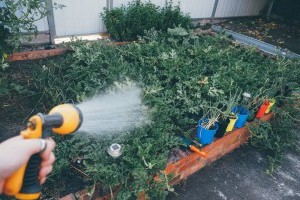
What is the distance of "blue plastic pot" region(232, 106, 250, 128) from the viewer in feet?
13.7

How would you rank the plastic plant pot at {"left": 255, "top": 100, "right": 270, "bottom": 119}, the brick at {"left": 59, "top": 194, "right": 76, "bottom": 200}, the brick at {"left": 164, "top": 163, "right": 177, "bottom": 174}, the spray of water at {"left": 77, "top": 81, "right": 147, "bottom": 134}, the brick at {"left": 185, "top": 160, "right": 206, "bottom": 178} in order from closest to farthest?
the brick at {"left": 59, "top": 194, "right": 76, "bottom": 200} → the spray of water at {"left": 77, "top": 81, "right": 147, "bottom": 134} → the brick at {"left": 164, "top": 163, "right": 177, "bottom": 174} → the brick at {"left": 185, "top": 160, "right": 206, "bottom": 178} → the plastic plant pot at {"left": 255, "top": 100, "right": 270, "bottom": 119}

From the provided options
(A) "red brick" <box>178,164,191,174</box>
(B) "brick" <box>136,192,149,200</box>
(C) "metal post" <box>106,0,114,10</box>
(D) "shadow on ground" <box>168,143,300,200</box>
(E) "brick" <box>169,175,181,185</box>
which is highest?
(C) "metal post" <box>106,0,114,10</box>

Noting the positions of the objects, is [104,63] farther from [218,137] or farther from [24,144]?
[24,144]

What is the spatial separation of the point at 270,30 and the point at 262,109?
8.03 m

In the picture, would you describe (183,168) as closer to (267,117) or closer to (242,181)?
(242,181)

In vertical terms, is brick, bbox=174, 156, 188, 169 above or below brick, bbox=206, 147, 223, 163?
above

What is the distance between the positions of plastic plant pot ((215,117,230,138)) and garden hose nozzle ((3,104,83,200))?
2533mm

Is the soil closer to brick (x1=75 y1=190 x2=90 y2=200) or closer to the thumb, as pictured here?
brick (x1=75 y1=190 x2=90 y2=200)

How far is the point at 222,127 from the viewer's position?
12.6 ft

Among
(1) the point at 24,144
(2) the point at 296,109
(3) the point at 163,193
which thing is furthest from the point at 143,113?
(2) the point at 296,109

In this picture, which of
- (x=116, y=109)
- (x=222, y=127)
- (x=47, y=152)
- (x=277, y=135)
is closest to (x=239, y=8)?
(x=277, y=135)

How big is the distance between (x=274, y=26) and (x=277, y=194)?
984cm

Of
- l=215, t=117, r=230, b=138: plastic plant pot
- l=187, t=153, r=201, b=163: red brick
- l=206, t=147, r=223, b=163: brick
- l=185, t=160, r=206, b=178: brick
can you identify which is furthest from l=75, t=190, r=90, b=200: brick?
l=215, t=117, r=230, b=138: plastic plant pot

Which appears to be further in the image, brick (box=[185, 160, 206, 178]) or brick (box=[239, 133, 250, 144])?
brick (box=[239, 133, 250, 144])
